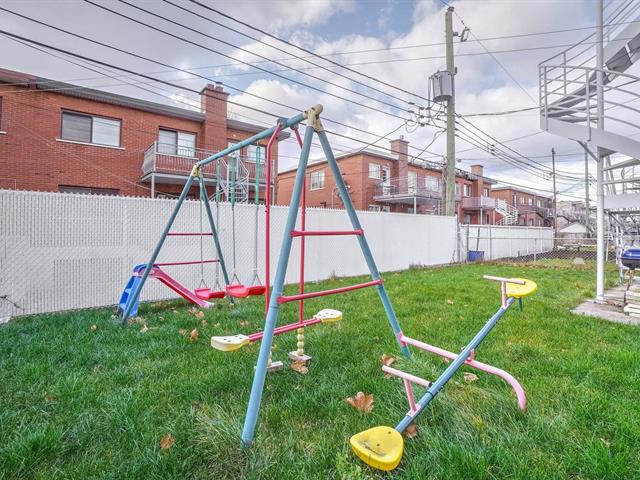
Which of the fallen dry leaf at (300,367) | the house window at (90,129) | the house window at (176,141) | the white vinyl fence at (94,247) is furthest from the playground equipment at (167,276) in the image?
the house window at (90,129)

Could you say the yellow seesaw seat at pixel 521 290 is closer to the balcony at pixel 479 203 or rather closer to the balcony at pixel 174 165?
the balcony at pixel 174 165

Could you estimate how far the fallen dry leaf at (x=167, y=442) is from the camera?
1.73m

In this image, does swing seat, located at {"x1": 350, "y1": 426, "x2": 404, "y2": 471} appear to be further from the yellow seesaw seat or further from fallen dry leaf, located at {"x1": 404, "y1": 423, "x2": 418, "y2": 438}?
the yellow seesaw seat

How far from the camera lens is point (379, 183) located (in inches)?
859

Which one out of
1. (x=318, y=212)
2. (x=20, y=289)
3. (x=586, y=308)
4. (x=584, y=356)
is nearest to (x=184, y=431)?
(x=584, y=356)

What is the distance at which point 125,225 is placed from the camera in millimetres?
5816

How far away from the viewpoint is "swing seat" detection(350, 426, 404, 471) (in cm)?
152

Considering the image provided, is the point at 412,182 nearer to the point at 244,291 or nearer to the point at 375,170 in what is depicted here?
the point at 375,170

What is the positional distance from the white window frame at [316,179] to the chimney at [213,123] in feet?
31.9

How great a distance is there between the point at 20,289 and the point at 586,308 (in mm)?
8351

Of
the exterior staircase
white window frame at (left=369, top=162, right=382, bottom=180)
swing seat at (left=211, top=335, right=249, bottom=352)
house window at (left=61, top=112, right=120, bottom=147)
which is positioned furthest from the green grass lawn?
the exterior staircase

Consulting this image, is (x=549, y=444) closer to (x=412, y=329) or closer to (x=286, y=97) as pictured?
(x=412, y=329)

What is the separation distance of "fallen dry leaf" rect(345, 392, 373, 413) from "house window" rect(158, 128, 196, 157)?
12782 mm

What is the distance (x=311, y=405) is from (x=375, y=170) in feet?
68.3
